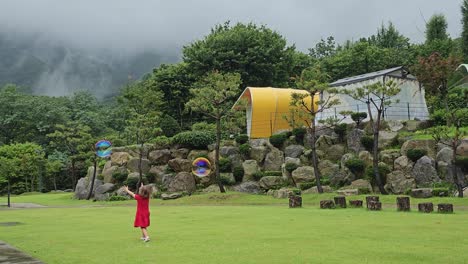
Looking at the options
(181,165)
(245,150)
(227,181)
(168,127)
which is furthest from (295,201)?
(168,127)

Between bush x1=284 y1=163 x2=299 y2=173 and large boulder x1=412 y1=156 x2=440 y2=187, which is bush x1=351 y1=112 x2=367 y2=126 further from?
large boulder x1=412 y1=156 x2=440 y2=187

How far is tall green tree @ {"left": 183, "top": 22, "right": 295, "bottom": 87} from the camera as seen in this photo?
48.8 metres

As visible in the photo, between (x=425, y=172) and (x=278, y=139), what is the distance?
437 inches

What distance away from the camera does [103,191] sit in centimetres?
3594

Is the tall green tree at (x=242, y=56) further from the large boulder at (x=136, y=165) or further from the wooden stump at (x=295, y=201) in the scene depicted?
the wooden stump at (x=295, y=201)

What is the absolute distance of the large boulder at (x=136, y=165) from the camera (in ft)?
122

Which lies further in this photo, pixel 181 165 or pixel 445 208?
pixel 181 165

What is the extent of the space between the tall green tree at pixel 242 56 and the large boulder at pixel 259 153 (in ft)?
51.6

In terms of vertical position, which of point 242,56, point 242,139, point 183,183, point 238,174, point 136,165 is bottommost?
point 183,183

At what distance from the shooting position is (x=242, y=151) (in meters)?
34.7

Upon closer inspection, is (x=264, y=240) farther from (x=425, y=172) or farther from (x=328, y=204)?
(x=425, y=172)

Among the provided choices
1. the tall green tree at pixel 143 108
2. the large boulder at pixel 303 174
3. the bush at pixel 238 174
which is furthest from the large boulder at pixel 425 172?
the tall green tree at pixel 143 108

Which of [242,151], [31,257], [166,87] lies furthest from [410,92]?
[31,257]

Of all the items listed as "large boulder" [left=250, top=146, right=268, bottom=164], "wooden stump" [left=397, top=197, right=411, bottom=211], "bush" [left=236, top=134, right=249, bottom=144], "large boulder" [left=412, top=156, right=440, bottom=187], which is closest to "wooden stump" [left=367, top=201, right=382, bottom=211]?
"wooden stump" [left=397, top=197, right=411, bottom=211]
